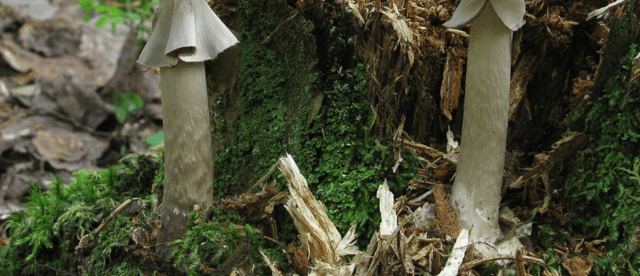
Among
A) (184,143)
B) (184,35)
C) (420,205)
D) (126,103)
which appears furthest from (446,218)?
(126,103)

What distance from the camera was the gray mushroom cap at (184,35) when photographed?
2125mm

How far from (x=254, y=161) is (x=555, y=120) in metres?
1.68

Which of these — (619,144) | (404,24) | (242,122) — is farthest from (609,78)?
(242,122)

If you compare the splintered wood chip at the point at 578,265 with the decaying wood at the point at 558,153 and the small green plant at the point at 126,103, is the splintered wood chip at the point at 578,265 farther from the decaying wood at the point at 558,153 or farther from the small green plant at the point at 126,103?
the small green plant at the point at 126,103

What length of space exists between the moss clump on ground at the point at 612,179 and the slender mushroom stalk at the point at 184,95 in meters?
1.79

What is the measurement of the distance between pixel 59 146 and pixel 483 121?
5.10 meters

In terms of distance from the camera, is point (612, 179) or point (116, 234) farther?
point (116, 234)

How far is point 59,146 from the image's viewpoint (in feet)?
18.2

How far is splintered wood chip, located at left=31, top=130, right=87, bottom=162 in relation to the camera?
539cm

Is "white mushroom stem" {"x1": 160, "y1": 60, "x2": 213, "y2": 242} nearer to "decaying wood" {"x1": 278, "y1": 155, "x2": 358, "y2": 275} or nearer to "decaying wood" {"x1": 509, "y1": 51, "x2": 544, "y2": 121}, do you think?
"decaying wood" {"x1": 278, "y1": 155, "x2": 358, "y2": 275}

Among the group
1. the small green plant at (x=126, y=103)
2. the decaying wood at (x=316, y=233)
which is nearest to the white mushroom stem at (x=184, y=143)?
the decaying wood at (x=316, y=233)

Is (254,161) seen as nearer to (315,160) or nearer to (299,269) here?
(315,160)

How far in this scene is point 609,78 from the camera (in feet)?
7.26

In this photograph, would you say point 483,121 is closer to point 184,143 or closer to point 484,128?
point 484,128
